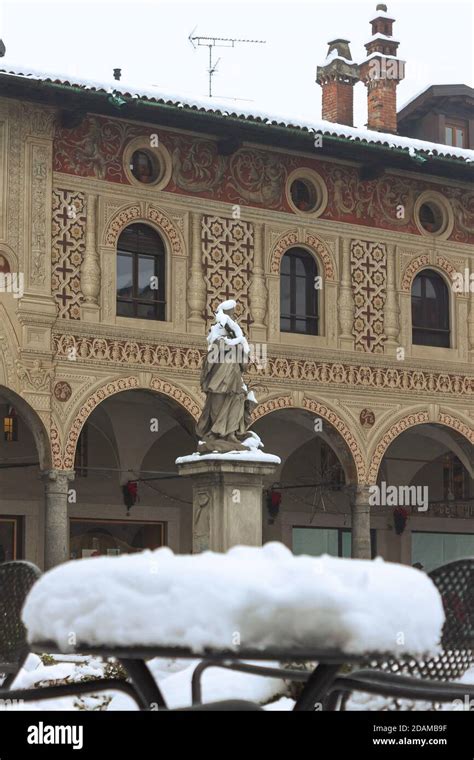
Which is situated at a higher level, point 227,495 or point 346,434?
point 346,434

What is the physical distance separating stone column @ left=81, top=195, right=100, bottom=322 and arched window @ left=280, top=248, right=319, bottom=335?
112 inches

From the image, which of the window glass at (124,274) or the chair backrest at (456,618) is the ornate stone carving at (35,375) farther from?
the chair backrest at (456,618)

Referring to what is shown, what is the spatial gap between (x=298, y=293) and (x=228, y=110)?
2809 millimetres

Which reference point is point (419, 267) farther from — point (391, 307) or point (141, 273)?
point (141, 273)

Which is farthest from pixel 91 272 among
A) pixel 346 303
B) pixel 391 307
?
pixel 391 307

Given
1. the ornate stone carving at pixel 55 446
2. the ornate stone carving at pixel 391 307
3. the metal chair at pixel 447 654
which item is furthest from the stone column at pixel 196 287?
the metal chair at pixel 447 654

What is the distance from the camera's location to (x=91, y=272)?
18.0 metres

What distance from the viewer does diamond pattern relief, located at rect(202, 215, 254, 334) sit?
62.3 ft

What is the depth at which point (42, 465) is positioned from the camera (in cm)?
1756


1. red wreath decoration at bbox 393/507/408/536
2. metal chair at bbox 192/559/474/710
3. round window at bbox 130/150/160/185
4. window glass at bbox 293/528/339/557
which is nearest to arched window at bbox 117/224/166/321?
round window at bbox 130/150/160/185

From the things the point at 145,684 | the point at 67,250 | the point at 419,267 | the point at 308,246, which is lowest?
the point at 145,684

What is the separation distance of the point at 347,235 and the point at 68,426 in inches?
203

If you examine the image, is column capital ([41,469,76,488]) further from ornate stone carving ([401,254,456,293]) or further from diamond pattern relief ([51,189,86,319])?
ornate stone carving ([401,254,456,293])
